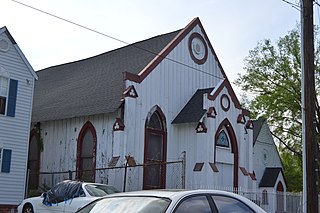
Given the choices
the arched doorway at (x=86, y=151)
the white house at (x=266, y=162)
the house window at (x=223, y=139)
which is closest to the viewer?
the arched doorway at (x=86, y=151)

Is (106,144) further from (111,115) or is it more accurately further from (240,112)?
(240,112)

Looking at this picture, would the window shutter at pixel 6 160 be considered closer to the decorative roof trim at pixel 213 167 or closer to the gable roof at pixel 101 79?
the gable roof at pixel 101 79

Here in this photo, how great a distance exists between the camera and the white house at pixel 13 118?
21.9 metres

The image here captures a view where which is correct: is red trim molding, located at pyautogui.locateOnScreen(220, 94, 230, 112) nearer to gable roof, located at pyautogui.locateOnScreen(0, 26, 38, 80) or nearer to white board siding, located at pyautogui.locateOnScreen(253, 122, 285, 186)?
gable roof, located at pyautogui.locateOnScreen(0, 26, 38, 80)

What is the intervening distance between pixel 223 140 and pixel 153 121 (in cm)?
427

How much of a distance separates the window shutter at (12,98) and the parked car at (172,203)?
51.2 feet

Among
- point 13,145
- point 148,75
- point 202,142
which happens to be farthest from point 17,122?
point 202,142

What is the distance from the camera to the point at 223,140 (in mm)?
27109

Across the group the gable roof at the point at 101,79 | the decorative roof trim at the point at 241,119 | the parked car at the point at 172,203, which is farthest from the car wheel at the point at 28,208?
the decorative roof trim at the point at 241,119

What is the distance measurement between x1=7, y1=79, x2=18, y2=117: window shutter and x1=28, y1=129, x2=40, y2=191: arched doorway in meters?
5.46

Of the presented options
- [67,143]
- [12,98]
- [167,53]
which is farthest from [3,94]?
[167,53]

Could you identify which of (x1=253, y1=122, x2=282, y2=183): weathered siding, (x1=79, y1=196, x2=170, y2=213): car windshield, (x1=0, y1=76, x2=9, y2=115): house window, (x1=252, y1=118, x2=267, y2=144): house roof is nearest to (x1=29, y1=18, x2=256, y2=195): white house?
(x1=0, y1=76, x2=9, y2=115): house window

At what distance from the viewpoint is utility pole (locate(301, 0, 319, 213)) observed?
16.2m

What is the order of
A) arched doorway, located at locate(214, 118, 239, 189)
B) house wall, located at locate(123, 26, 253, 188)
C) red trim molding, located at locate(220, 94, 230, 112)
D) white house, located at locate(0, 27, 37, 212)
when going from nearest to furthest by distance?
1. white house, located at locate(0, 27, 37, 212)
2. house wall, located at locate(123, 26, 253, 188)
3. red trim molding, located at locate(220, 94, 230, 112)
4. arched doorway, located at locate(214, 118, 239, 189)
